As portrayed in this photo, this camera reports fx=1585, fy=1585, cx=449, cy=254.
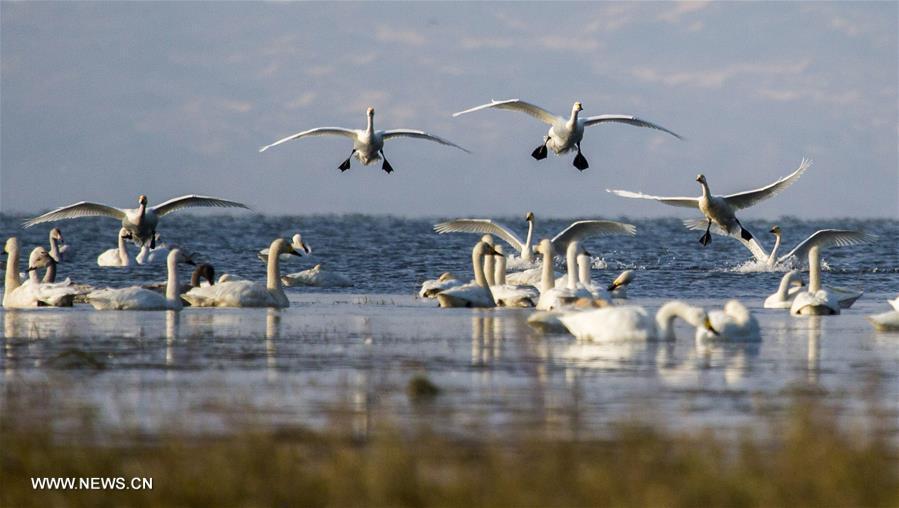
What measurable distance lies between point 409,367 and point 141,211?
15332mm

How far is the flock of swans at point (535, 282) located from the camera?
14.4 m

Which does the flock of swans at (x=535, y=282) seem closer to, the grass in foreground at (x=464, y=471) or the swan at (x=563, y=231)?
the swan at (x=563, y=231)

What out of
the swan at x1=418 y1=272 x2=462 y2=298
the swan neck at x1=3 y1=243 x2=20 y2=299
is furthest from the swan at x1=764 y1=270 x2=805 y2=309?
the swan neck at x1=3 y1=243 x2=20 y2=299

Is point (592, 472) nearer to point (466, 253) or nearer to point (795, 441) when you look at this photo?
point (795, 441)

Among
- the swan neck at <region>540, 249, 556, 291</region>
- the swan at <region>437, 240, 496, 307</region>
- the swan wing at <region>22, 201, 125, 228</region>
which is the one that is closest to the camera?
the swan at <region>437, 240, 496, 307</region>

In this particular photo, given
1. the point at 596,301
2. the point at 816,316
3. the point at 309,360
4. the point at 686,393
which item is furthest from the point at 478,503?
the point at 816,316

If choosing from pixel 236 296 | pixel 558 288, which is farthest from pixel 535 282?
pixel 236 296

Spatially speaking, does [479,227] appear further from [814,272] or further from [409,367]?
[409,367]

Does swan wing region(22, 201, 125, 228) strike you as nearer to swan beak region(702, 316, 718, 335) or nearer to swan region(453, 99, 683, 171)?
swan region(453, 99, 683, 171)

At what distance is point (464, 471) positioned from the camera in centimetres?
711

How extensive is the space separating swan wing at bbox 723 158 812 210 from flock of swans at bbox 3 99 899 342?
0.02 m

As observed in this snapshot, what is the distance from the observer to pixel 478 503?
653cm

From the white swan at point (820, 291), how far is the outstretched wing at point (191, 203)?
29.0 feet

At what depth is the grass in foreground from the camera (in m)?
6.65
